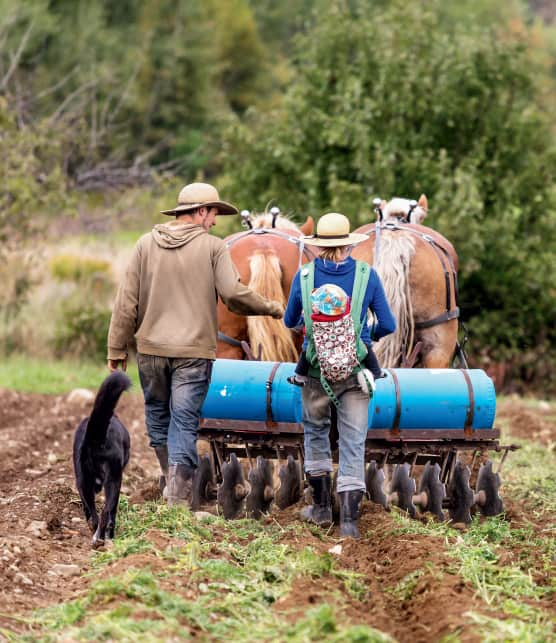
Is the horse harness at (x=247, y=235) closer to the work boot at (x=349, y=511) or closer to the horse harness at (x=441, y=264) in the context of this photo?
the horse harness at (x=441, y=264)

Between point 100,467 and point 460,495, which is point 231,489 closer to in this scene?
point 100,467

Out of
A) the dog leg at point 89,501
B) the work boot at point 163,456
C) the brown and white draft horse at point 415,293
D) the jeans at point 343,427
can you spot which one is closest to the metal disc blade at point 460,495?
the jeans at point 343,427

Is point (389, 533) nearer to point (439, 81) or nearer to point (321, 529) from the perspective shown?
point (321, 529)

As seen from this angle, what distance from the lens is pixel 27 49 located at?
132 ft

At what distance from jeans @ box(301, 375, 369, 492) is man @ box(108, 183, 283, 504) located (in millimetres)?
690

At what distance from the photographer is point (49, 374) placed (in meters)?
15.7

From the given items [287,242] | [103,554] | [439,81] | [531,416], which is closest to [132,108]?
[439,81]

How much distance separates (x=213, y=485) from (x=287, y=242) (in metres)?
2.01

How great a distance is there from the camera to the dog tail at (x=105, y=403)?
242 inches

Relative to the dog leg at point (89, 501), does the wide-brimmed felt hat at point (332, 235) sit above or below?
above

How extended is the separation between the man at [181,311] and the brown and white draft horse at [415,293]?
59.0 inches

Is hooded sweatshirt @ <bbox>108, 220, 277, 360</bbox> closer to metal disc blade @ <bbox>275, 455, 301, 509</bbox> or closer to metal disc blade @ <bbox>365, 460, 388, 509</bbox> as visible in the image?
metal disc blade @ <bbox>275, 455, 301, 509</bbox>

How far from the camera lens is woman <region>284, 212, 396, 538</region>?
22.2 ft

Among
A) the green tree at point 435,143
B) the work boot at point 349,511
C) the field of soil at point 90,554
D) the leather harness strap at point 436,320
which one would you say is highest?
the green tree at point 435,143
